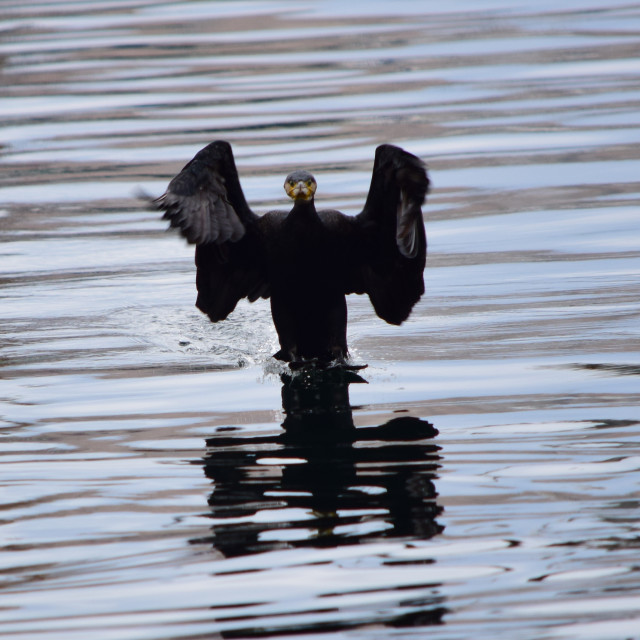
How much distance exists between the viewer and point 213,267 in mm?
7035

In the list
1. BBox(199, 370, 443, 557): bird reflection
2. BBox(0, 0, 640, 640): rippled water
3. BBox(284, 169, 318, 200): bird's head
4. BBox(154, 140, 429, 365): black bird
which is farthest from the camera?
BBox(284, 169, 318, 200): bird's head

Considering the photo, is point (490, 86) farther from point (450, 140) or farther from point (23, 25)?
point (23, 25)

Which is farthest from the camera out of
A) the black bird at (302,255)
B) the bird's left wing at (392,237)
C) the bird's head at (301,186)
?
the bird's head at (301,186)

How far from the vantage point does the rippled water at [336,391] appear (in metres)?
4.02

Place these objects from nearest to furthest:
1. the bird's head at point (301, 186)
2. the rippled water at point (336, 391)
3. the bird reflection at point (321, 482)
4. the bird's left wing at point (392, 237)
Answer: the rippled water at point (336, 391) < the bird reflection at point (321, 482) < the bird's left wing at point (392, 237) < the bird's head at point (301, 186)

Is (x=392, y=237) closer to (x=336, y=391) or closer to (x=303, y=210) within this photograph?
(x=303, y=210)

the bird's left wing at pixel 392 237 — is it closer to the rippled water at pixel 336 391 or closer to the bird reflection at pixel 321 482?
the rippled water at pixel 336 391

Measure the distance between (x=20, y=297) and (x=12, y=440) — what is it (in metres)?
3.00

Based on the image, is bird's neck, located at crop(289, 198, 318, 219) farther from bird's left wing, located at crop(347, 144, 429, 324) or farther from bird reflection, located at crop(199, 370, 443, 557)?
bird reflection, located at crop(199, 370, 443, 557)

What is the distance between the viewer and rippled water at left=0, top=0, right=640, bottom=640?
4023 mm

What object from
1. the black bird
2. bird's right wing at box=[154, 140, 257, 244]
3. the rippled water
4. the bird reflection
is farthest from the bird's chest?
the bird reflection

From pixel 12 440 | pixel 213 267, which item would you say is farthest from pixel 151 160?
pixel 12 440

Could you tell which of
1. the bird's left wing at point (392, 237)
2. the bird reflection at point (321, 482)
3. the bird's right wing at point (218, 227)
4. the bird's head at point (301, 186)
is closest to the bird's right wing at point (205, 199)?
the bird's right wing at point (218, 227)

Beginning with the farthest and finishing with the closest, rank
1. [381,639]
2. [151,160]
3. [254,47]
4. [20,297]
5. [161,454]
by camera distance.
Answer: [254,47]
[151,160]
[20,297]
[161,454]
[381,639]
